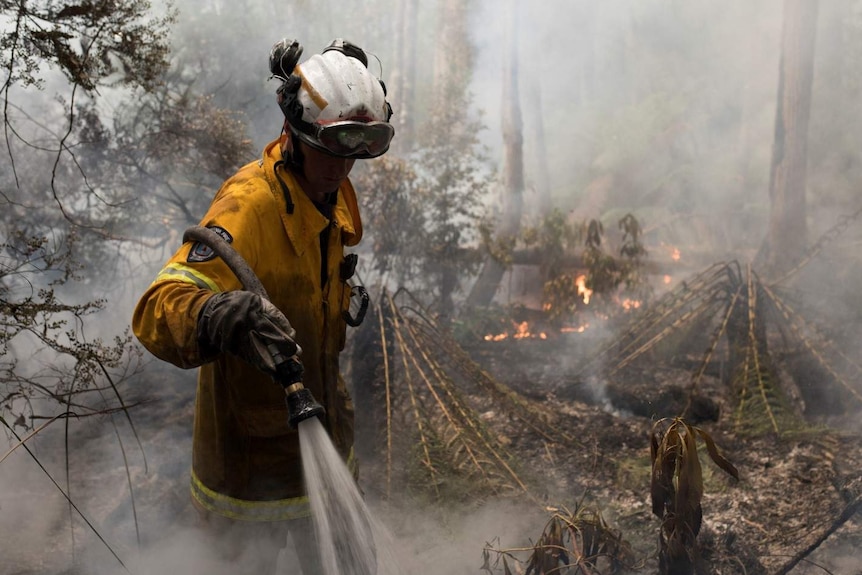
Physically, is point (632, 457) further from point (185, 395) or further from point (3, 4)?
point (3, 4)

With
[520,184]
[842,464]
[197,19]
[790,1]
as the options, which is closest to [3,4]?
[842,464]

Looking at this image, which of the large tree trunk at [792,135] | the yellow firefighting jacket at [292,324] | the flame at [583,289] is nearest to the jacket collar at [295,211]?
the yellow firefighting jacket at [292,324]

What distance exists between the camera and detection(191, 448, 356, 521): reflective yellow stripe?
8.80 ft

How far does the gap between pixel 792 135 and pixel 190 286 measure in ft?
38.1

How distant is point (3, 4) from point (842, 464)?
18.7 feet

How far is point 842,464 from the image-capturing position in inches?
183

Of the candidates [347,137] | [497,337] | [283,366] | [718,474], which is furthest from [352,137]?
[497,337]

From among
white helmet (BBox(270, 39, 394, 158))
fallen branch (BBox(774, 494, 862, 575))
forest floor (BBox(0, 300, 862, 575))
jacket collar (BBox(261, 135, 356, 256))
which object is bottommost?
fallen branch (BBox(774, 494, 862, 575))

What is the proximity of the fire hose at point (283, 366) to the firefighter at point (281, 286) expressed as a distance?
35mm

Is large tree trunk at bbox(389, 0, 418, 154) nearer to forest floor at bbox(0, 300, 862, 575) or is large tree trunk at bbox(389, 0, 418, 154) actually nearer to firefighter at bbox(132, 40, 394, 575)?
forest floor at bbox(0, 300, 862, 575)

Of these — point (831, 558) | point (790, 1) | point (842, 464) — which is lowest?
point (831, 558)

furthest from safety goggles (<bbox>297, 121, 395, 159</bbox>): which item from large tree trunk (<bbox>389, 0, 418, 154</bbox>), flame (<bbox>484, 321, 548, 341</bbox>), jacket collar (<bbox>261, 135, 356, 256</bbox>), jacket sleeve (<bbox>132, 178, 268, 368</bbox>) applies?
large tree trunk (<bbox>389, 0, 418, 154</bbox>)

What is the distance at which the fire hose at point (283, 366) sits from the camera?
200 centimetres

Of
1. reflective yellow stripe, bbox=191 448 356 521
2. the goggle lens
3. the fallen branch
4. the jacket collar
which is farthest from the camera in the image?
the fallen branch
